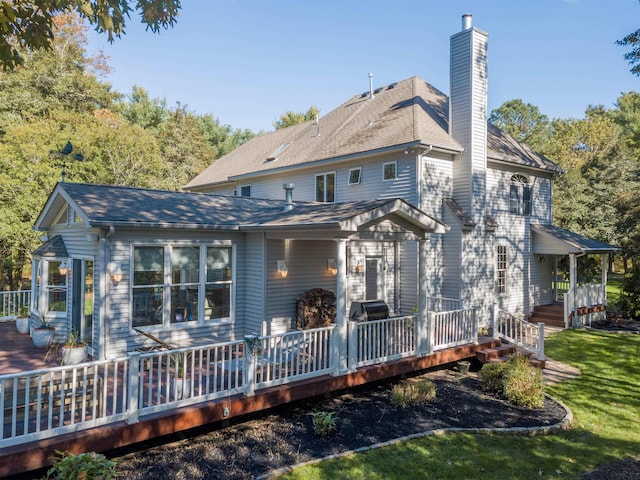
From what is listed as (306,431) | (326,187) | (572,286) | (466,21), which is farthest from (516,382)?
(466,21)

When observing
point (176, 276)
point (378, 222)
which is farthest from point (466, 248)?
point (176, 276)

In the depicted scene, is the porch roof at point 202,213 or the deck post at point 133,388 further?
the porch roof at point 202,213

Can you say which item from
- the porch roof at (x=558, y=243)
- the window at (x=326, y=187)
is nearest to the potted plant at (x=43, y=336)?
the window at (x=326, y=187)

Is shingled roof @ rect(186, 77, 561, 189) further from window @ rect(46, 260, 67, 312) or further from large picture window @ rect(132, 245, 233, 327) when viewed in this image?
window @ rect(46, 260, 67, 312)

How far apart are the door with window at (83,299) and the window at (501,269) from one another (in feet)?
42.2

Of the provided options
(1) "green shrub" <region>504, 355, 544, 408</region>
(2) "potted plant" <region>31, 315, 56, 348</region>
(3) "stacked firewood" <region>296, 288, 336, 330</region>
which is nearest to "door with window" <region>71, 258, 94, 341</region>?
(2) "potted plant" <region>31, 315, 56, 348</region>

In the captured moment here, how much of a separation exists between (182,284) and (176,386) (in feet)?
10.7

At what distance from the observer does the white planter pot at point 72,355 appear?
7633mm

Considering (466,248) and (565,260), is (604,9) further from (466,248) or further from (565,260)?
(565,260)

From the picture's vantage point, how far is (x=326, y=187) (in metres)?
15.3

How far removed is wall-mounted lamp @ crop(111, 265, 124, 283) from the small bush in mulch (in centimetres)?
787

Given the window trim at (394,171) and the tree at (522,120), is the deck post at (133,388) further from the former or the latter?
the tree at (522,120)

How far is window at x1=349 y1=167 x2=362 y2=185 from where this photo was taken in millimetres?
14162

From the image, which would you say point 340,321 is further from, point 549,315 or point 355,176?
point 549,315
